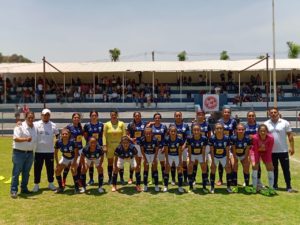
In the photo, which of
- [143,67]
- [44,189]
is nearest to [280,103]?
[143,67]

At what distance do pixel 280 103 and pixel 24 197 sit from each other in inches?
996

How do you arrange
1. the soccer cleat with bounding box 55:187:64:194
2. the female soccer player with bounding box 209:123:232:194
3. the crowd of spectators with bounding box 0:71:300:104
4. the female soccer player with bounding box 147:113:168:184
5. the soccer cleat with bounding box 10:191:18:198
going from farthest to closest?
the crowd of spectators with bounding box 0:71:300:104 < the female soccer player with bounding box 147:113:168:184 < the soccer cleat with bounding box 55:187:64:194 < the female soccer player with bounding box 209:123:232:194 < the soccer cleat with bounding box 10:191:18:198

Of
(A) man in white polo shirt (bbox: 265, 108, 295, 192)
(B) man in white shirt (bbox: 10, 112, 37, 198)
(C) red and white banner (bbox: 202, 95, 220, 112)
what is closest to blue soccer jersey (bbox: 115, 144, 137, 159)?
(B) man in white shirt (bbox: 10, 112, 37, 198)

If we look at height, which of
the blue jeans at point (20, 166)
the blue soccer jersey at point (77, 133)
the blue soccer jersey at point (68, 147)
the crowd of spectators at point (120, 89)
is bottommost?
the blue jeans at point (20, 166)

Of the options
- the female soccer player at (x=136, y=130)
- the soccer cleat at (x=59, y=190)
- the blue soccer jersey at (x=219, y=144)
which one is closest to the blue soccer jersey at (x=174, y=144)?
the blue soccer jersey at (x=219, y=144)

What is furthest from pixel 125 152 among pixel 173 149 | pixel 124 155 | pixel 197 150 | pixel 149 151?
pixel 197 150

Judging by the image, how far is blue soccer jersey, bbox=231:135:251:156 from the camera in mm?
8953

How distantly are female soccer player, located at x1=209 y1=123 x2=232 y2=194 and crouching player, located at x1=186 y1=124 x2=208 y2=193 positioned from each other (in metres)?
0.17

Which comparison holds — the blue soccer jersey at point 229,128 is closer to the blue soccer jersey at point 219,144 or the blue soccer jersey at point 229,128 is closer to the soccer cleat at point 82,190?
the blue soccer jersey at point 219,144

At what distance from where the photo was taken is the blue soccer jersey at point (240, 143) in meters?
8.95

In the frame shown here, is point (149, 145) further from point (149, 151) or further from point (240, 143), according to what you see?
point (240, 143)

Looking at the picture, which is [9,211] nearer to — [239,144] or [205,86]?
[239,144]

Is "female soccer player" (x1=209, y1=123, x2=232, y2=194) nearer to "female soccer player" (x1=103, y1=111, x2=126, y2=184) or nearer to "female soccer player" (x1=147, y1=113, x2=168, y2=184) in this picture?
"female soccer player" (x1=147, y1=113, x2=168, y2=184)

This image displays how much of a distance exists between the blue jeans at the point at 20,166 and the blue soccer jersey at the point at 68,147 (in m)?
0.65
